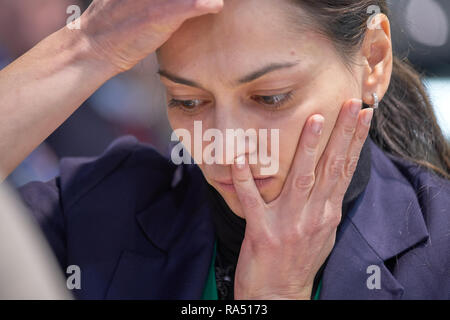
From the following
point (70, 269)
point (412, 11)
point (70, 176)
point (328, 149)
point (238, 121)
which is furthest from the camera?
point (412, 11)

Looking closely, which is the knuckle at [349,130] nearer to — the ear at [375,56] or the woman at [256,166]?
the woman at [256,166]

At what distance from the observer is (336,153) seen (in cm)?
134

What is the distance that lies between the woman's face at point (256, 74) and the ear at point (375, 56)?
0.10m

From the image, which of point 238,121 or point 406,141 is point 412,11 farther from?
point 238,121

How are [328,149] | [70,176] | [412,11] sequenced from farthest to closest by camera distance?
[412,11] → [70,176] → [328,149]

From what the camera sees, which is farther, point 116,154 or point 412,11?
point 412,11

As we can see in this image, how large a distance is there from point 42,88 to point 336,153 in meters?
0.69

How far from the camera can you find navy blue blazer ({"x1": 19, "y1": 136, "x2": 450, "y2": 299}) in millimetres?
1410

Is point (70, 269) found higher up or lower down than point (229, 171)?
lower down

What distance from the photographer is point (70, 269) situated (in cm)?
156

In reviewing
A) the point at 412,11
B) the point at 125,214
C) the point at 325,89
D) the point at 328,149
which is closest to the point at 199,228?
the point at 125,214

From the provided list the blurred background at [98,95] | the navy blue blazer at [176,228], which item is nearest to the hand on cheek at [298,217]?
the navy blue blazer at [176,228]

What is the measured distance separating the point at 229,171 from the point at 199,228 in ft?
1.18

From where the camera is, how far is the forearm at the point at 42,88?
1344mm
